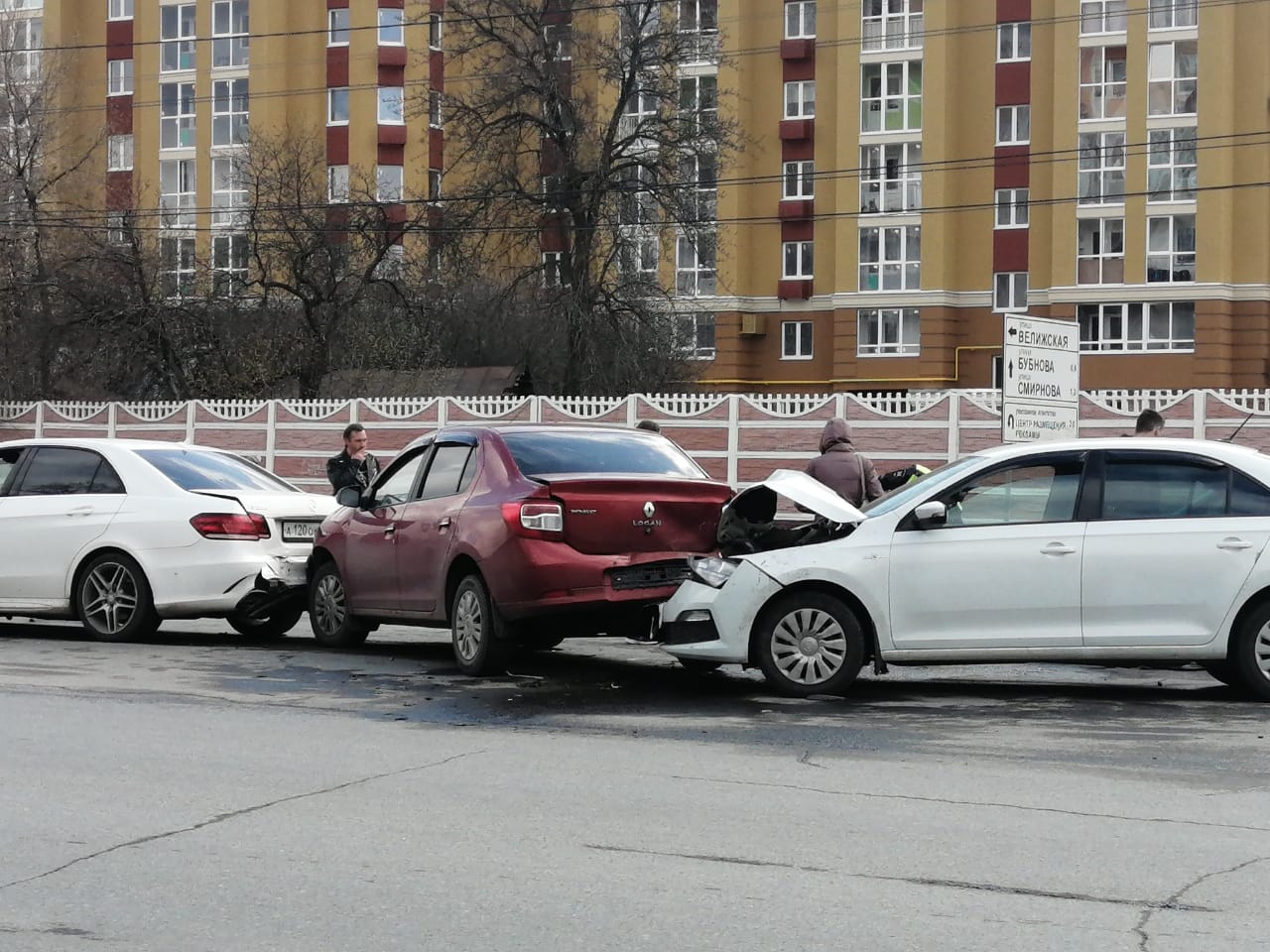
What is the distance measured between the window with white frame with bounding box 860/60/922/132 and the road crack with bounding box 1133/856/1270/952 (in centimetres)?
5332

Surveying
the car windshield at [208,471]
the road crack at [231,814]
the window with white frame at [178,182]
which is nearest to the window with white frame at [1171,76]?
the window with white frame at [178,182]

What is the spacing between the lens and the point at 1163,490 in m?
10.3

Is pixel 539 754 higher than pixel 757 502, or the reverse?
pixel 757 502

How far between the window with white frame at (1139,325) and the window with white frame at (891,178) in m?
6.74

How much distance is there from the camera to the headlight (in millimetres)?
10625

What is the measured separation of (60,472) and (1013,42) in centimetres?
4738

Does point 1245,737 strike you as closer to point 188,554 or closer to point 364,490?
point 364,490

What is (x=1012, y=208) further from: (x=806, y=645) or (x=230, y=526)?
(x=806, y=645)

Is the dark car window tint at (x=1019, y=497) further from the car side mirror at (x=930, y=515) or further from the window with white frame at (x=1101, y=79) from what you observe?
the window with white frame at (x=1101, y=79)

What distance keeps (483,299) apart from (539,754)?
4198cm

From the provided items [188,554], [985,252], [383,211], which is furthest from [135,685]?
[985,252]

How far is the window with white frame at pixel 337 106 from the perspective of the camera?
65938 millimetres

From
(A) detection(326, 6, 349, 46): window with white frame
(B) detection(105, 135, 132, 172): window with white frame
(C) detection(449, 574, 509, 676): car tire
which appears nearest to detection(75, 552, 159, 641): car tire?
(C) detection(449, 574, 509, 676): car tire

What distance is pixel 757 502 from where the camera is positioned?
10906 millimetres
